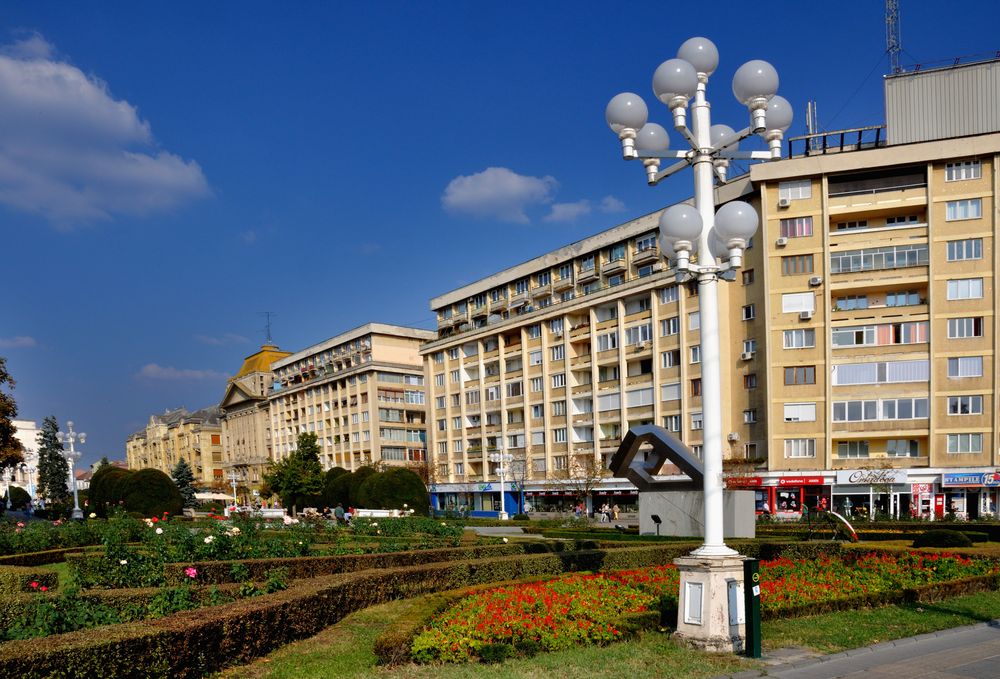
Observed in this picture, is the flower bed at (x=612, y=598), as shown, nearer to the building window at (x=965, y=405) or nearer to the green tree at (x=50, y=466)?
the building window at (x=965, y=405)

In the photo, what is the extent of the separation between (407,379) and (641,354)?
121 feet

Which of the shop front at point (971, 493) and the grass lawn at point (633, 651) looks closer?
the grass lawn at point (633, 651)

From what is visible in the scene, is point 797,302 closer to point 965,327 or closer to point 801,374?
point 801,374

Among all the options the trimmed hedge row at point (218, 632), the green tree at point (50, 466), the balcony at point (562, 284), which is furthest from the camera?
the green tree at point (50, 466)

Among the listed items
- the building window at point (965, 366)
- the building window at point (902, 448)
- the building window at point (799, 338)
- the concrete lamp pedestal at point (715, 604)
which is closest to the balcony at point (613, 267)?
the building window at point (799, 338)

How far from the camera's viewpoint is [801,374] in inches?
1694

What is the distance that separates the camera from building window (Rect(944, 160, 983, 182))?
40.6 meters

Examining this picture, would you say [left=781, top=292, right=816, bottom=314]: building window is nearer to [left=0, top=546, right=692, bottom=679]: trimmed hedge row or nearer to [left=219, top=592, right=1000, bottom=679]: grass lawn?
[left=219, top=592, right=1000, bottom=679]: grass lawn

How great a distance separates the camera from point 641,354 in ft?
167

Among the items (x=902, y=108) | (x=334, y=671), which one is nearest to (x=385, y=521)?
(x=334, y=671)

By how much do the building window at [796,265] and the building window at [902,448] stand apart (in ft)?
33.3

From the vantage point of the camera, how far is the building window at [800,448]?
140 ft

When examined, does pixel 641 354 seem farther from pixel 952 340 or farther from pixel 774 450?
pixel 952 340

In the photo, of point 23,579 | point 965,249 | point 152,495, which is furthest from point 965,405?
point 23,579
